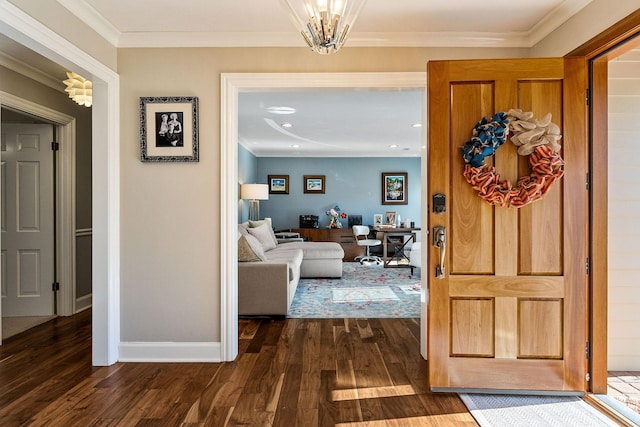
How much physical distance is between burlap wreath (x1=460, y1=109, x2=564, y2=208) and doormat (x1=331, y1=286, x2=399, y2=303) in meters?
2.87

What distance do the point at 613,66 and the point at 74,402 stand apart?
4.08 metres

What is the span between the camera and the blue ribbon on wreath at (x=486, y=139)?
230cm

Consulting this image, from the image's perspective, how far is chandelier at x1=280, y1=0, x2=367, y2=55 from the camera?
148cm

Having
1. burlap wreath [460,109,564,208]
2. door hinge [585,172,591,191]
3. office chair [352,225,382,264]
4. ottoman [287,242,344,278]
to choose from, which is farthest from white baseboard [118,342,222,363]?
office chair [352,225,382,264]

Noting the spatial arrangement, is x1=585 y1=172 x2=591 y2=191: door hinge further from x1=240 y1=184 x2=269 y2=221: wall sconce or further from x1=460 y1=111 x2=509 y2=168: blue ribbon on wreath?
x1=240 y1=184 x2=269 y2=221: wall sconce

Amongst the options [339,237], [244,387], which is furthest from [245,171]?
[244,387]

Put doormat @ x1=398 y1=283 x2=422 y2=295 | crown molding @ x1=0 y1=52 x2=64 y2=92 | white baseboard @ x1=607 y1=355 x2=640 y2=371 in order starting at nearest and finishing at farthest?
white baseboard @ x1=607 y1=355 x2=640 y2=371 → crown molding @ x1=0 y1=52 x2=64 y2=92 → doormat @ x1=398 y1=283 x2=422 y2=295

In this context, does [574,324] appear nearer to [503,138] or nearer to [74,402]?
[503,138]

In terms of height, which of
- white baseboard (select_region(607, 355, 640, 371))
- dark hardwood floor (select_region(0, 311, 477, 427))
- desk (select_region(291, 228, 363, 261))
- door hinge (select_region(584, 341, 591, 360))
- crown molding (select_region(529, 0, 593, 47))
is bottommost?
dark hardwood floor (select_region(0, 311, 477, 427))

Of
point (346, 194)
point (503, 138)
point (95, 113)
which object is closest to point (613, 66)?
point (503, 138)

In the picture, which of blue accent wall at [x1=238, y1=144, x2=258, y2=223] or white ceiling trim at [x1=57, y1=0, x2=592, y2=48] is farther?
blue accent wall at [x1=238, y1=144, x2=258, y2=223]

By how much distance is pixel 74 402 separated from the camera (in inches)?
91.9

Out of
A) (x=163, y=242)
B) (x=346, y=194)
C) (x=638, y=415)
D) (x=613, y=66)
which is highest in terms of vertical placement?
(x=613, y=66)

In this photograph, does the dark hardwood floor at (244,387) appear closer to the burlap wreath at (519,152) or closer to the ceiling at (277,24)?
the burlap wreath at (519,152)
